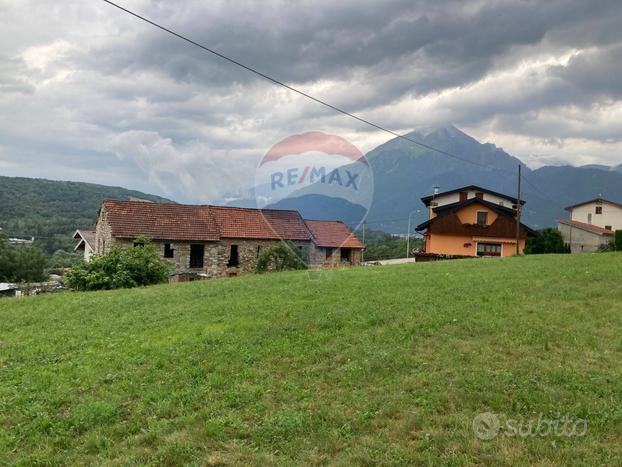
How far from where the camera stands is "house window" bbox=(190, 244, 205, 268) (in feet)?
107

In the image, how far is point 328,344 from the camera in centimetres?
748

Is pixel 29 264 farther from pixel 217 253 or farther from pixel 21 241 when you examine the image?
pixel 217 253

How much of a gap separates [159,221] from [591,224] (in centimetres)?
6192

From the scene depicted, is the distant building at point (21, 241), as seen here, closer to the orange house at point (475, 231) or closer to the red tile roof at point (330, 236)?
the red tile roof at point (330, 236)

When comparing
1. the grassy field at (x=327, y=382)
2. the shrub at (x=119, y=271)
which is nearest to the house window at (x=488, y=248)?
the shrub at (x=119, y=271)

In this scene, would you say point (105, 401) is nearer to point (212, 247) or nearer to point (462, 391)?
point (462, 391)

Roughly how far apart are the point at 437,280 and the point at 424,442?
31.3 ft

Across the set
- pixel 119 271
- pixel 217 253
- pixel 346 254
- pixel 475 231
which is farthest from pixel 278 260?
pixel 475 231

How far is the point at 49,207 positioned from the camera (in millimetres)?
87625

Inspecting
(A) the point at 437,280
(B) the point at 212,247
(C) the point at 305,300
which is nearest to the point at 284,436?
(C) the point at 305,300

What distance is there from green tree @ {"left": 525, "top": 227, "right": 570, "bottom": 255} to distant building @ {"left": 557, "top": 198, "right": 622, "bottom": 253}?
795 inches

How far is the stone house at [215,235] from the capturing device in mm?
31828

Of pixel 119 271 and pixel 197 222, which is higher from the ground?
pixel 197 222

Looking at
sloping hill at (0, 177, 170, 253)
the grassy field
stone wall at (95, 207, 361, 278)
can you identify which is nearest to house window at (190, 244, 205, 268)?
stone wall at (95, 207, 361, 278)
